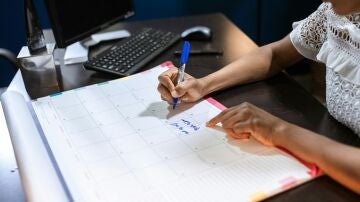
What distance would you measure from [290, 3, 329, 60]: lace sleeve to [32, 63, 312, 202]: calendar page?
323mm

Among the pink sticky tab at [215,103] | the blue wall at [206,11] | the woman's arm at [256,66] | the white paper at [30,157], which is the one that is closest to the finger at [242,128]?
the pink sticky tab at [215,103]

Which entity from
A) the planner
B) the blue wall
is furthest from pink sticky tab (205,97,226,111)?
the blue wall

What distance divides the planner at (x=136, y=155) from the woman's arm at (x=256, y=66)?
0.08 m

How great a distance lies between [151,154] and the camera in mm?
813

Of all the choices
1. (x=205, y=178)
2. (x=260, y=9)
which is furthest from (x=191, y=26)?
(x=260, y=9)

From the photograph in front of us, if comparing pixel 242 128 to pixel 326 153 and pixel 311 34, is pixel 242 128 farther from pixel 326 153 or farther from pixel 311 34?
pixel 311 34

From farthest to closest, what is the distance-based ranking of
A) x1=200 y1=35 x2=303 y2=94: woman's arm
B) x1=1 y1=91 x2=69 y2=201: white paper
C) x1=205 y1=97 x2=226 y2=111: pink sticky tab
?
x1=200 y1=35 x2=303 y2=94: woman's arm, x1=205 y1=97 x2=226 y2=111: pink sticky tab, x1=1 y1=91 x2=69 y2=201: white paper

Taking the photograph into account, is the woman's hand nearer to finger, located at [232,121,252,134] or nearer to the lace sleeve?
finger, located at [232,121,252,134]

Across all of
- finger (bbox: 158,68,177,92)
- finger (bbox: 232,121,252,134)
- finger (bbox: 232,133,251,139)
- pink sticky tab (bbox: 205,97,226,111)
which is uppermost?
finger (bbox: 158,68,177,92)

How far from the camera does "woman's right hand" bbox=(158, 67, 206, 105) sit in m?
1.01

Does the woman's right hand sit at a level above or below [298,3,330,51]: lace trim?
below

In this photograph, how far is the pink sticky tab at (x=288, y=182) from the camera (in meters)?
0.72

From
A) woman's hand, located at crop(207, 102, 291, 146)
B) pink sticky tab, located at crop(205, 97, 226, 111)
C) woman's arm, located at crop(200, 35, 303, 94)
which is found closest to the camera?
woman's hand, located at crop(207, 102, 291, 146)

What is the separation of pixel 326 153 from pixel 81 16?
2.96 feet
